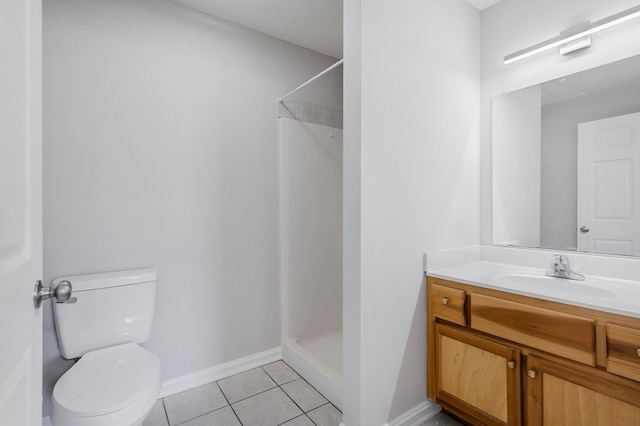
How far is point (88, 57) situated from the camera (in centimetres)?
167

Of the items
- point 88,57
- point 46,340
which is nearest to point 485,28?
point 88,57

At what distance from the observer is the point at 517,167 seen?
6.26 ft

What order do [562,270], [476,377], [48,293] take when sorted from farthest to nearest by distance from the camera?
[562,270], [476,377], [48,293]

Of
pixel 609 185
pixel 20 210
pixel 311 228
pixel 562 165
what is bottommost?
pixel 311 228

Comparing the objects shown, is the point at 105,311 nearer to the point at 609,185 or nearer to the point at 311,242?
the point at 311,242

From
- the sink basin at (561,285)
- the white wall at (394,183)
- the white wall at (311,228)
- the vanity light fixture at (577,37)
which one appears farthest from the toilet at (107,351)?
the vanity light fixture at (577,37)

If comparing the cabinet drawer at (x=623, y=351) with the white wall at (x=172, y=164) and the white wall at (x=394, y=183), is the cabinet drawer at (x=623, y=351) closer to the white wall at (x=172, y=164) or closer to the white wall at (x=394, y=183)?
the white wall at (x=394, y=183)

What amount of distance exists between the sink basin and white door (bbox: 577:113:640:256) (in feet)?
0.74

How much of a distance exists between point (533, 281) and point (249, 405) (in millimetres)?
1753

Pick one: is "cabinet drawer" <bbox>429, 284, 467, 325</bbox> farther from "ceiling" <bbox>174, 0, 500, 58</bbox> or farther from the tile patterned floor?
"ceiling" <bbox>174, 0, 500, 58</bbox>

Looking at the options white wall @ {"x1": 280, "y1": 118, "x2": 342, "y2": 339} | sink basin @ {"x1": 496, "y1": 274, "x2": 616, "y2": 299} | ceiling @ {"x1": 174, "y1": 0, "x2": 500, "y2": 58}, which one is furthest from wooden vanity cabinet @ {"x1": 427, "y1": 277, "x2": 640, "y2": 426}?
ceiling @ {"x1": 174, "y1": 0, "x2": 500, "y2": 58}

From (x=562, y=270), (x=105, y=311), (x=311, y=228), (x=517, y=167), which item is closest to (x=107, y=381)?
(x=105, y=311)

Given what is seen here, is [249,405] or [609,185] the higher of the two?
[609,185]

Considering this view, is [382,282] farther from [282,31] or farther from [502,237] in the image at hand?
[282,31]
